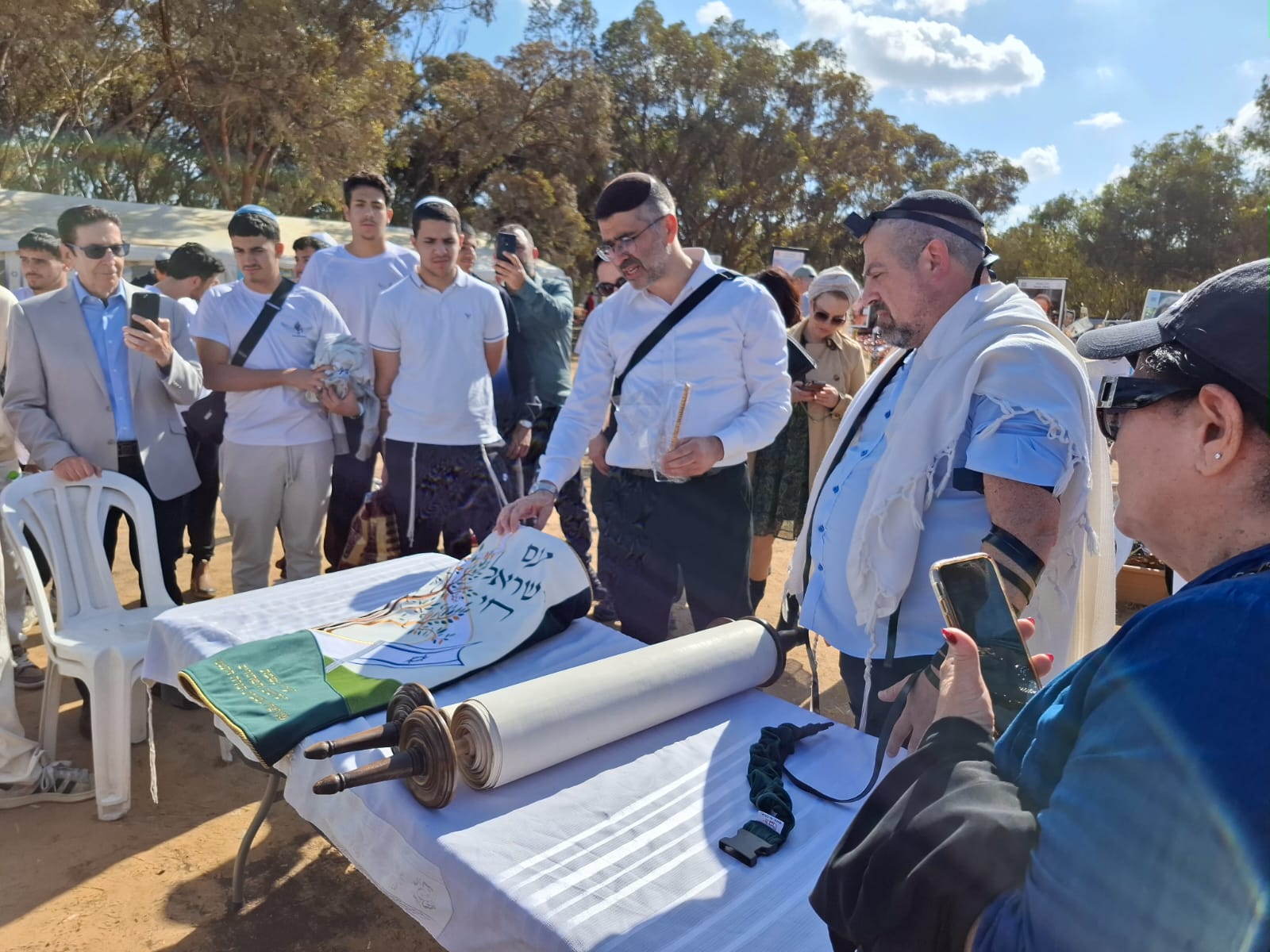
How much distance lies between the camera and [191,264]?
5543mm

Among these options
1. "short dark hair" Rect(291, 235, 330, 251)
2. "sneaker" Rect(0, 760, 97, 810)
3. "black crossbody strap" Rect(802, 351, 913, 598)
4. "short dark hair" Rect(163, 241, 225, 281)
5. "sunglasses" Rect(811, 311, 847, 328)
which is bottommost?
"sneaker" Rect(0, 760, 97, 810)

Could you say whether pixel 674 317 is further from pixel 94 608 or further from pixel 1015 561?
pixel 94 608

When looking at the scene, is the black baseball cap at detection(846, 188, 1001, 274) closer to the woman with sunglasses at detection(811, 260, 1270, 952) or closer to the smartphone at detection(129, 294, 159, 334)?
the woman with sunglasses at detection(811, 260, 1270, 952)

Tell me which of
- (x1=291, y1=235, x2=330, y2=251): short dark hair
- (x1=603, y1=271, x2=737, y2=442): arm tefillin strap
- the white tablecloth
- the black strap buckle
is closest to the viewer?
the white tablecloth

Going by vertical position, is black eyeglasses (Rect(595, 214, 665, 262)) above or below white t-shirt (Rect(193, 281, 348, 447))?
above

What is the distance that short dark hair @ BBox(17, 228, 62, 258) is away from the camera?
4.70 m

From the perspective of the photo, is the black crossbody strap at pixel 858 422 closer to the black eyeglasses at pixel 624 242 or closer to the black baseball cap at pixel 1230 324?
the black eyeglasses at pixel 624 242

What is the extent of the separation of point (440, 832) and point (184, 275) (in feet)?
16.7

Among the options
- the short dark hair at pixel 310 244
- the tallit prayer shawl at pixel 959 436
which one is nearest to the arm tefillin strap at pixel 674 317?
the tallit prayer shawl at pixel 959 436

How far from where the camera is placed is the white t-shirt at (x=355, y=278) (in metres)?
4.77

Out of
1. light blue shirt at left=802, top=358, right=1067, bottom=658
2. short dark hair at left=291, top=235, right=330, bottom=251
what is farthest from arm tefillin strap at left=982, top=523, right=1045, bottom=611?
short dark hair at left=291, top=235, right=330, bottom=251

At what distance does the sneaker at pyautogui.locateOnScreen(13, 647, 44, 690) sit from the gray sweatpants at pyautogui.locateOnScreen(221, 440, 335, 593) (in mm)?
921

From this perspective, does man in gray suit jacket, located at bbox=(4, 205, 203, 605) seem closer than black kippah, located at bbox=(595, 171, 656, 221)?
No

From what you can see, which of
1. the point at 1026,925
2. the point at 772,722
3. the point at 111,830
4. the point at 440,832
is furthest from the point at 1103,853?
the point at 111,830
